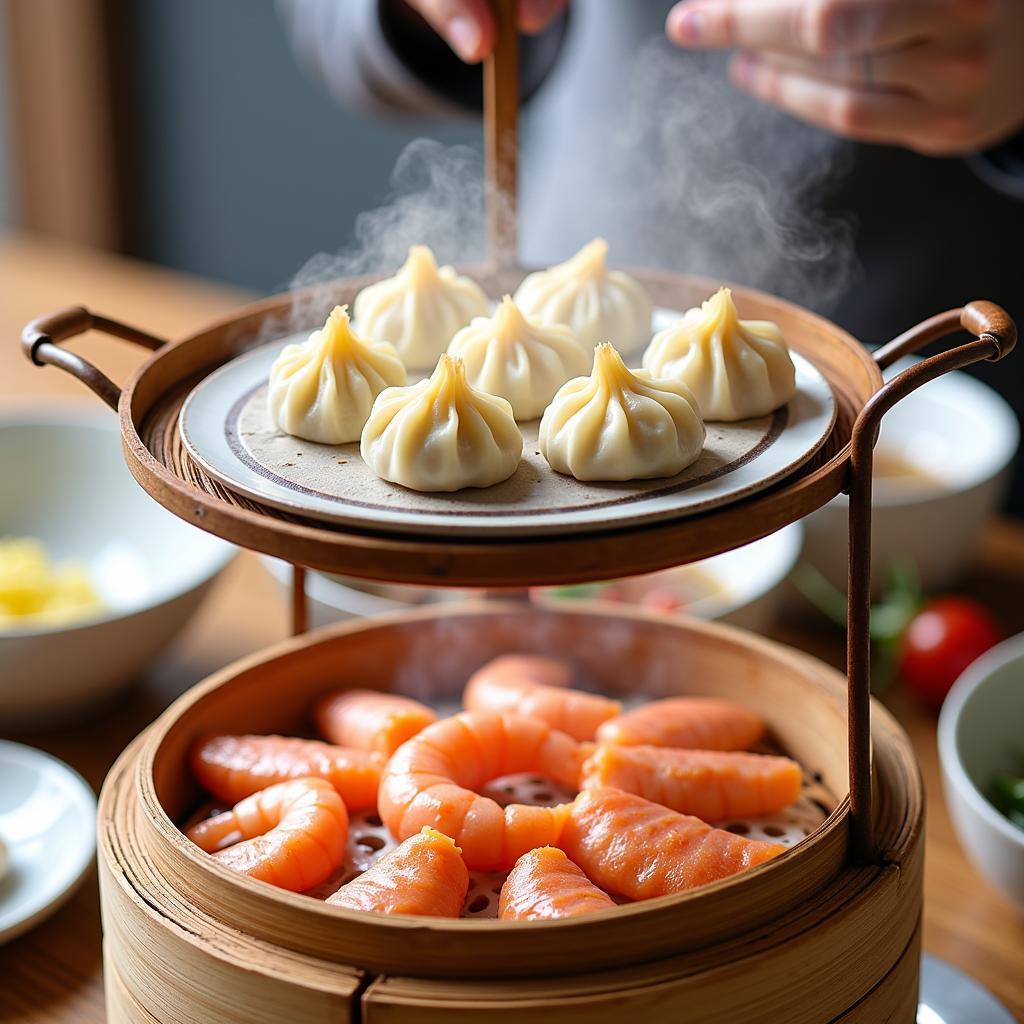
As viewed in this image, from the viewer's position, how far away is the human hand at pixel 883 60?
176 cm

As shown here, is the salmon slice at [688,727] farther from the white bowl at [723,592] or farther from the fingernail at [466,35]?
the fingernail at [466,35]

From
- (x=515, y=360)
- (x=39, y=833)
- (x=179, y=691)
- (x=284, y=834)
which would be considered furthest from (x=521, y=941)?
(x=179, y=691)

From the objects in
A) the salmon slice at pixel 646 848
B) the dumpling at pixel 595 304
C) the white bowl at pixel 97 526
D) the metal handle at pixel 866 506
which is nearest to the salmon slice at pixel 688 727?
the salmon slice at pixel 646 848

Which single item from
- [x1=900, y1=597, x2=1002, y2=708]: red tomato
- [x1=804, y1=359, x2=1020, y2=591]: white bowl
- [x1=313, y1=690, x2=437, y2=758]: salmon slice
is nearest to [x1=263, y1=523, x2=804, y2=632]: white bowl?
[x1=804, y1=359, x2=1020, y2=591]: white bowl

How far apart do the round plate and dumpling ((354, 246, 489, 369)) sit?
15 cm

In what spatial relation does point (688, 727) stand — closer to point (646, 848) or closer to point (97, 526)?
point (646, 848)

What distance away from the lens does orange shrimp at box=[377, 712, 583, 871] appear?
1.18 meters

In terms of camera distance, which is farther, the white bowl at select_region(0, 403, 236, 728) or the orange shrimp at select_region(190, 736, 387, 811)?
the white bowl at select_region(0, 403, 236, 728)

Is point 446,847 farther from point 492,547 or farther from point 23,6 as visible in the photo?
point 23,6

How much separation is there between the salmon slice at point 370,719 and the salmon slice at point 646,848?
0.23 meters

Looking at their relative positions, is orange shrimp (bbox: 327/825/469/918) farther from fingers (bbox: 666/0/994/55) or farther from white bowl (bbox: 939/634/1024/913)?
fingers (bbox: 666/0/994/55)

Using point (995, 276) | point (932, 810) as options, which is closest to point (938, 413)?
point (995, 276)

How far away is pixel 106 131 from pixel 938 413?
417cm

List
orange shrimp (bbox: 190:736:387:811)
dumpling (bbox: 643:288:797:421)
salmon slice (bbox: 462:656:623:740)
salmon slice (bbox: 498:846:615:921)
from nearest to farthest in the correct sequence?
salmon slice (bbox: 498:846:615:921) → dumpling (bbox: 643:288:797:421) → orange shrimp (bbox: 190:736:387:811) → salmon slice (bbox: 462:656:623:740)
